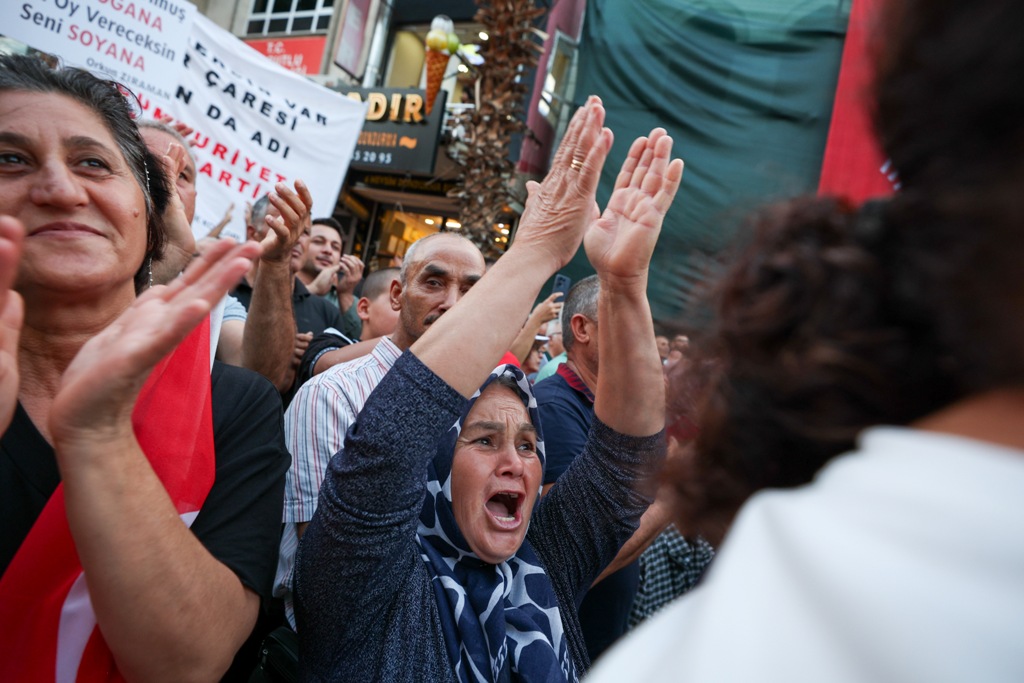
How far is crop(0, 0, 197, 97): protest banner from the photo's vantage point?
329 centimetres

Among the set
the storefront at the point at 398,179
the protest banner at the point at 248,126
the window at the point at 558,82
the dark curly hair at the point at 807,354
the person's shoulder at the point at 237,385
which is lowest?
the person's shoulder at the point at 237,385

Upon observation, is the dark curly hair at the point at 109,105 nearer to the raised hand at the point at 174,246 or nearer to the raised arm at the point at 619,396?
the raised hand at the point at 174,246

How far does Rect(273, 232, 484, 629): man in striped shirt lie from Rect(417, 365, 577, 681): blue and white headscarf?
29cm

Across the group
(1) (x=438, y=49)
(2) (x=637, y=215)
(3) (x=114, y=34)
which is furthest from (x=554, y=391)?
(1) (x=438, y=49)

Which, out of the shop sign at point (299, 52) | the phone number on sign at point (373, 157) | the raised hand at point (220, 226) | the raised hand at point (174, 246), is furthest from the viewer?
the shop sign at point (299, 52)

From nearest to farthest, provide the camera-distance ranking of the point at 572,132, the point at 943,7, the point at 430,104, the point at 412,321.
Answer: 1. the point at 943,7
2. the point at 572,132
3. the point at 412,321
4. the point at 430,104

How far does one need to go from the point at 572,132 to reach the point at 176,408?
3.28 ft

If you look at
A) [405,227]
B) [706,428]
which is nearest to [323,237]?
[706,428]

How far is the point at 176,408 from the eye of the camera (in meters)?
1.33

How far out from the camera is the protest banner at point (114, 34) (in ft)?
10.8

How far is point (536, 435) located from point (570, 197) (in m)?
0.66

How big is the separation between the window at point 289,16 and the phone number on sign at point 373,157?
13.4 feet

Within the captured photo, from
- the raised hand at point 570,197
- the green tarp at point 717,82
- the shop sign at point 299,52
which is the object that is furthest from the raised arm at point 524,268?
the shop sign at point 299,52

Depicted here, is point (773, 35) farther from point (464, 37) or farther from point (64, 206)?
point (64, 206)
